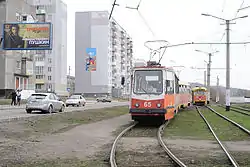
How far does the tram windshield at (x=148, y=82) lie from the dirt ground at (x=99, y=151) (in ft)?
16.9

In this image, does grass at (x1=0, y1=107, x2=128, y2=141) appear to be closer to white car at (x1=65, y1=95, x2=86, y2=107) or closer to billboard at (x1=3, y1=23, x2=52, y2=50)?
white car at (x1=65, y1=95, x2=86, y2=107)

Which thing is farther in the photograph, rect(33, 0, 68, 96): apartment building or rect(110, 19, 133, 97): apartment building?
rect(110, 19, 133, 97): apartment building

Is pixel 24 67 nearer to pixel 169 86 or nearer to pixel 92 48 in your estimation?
pixel 92 48

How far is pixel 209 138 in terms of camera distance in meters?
13.9

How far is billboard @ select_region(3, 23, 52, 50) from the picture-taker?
4141 centimetres

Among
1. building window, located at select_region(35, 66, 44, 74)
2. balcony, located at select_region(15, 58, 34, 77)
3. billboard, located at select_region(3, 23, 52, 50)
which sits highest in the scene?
billboard, located at select_region(3, 23, 52, 50)

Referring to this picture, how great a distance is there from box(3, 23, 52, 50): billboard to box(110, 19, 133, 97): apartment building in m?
63.5

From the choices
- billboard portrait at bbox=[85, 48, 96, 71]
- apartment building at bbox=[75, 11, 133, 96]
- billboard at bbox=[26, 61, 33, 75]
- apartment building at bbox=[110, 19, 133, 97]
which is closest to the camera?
billboard at bbox=[26, 61, 33, 75]

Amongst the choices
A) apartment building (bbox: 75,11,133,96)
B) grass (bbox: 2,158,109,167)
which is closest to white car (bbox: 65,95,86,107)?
A: grass (bbox: 2,158,109,167)

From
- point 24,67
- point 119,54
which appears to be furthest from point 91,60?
point 119,54

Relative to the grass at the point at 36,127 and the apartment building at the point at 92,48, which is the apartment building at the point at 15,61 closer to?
the apartment building at the point at 92,48

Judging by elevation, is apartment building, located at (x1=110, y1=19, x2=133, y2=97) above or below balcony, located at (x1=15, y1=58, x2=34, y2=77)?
above

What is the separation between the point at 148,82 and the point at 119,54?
107 metres

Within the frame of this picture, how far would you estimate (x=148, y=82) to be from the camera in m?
18.9
